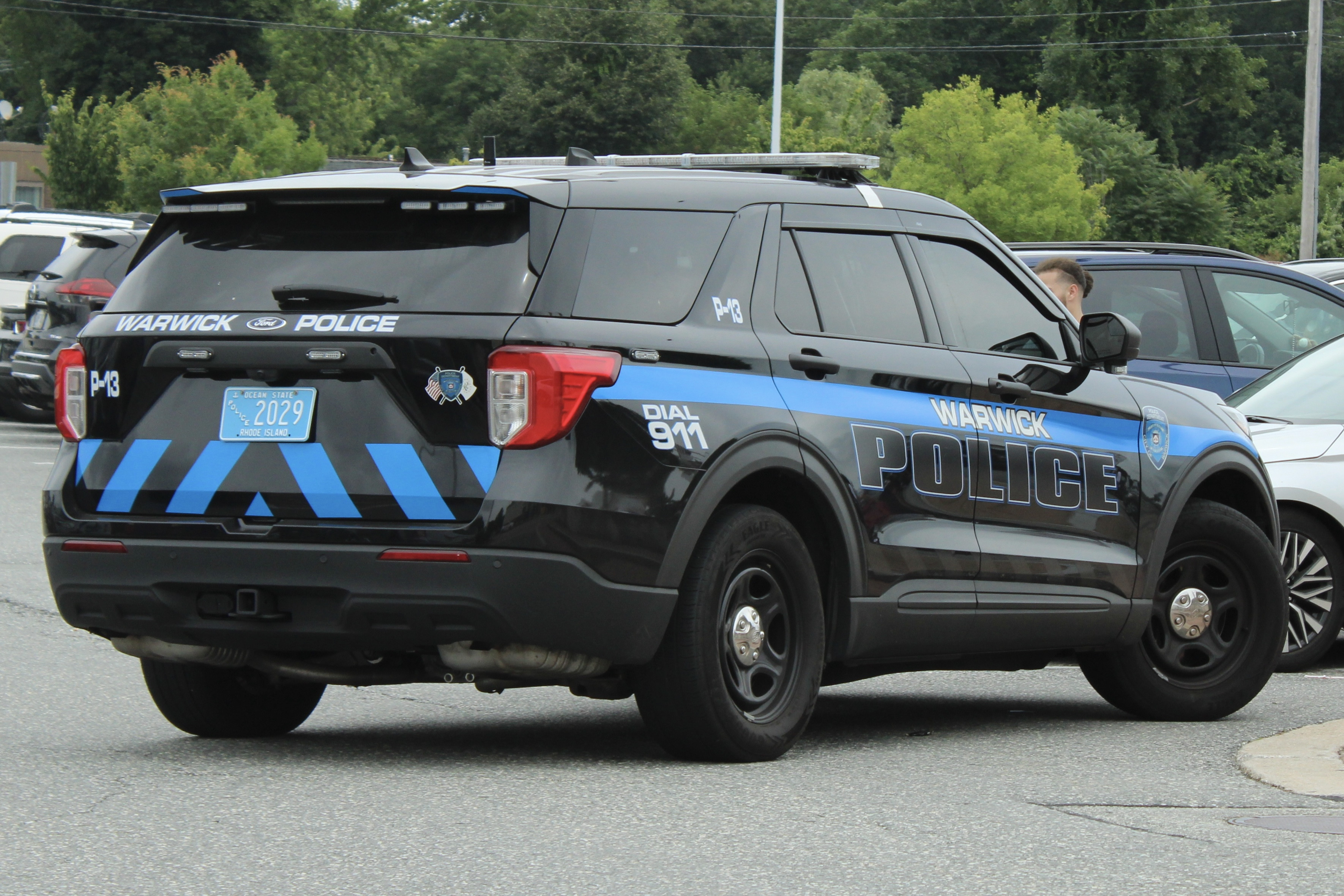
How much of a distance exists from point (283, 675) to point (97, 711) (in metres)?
1.52

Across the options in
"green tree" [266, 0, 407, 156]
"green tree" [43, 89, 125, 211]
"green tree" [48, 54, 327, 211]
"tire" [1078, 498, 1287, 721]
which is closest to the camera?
"tire" [1078, 498, 1287, 721]

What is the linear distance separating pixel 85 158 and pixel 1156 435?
127ft

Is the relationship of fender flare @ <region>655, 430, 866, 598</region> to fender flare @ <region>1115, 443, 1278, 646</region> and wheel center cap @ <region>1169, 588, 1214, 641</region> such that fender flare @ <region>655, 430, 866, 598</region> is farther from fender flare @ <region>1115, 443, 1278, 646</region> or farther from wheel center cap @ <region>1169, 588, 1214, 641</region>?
wheel center cap @ <region>1169, 588, 1214, 641</region>

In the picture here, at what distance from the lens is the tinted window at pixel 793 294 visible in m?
6.25

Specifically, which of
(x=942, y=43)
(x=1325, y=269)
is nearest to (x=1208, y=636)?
(x=1325, y=269)

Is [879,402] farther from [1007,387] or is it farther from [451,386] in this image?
[451,386]

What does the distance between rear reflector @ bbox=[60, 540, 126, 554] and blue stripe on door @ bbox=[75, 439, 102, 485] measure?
0.19 meters

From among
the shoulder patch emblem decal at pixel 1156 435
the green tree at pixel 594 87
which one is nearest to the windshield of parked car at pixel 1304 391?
the shoulder patch emblem decal at pixel 1156 435

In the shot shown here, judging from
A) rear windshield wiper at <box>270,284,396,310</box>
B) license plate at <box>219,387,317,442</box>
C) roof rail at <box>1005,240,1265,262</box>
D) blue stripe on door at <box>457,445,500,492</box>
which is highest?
roof rail at <box>1005,240,1265,262</box>

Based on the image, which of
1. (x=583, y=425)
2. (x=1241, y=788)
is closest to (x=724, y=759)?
(x=583, y=425)

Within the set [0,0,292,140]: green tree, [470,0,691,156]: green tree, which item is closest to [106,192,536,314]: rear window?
[470,0,691,156]: green tree

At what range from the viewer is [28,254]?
22547mm

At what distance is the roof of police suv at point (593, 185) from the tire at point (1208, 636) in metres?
2.13

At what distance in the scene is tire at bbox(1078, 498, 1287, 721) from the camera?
7.65m
